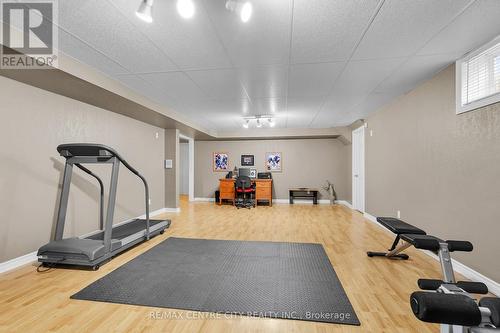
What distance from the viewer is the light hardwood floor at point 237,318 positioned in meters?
1.60

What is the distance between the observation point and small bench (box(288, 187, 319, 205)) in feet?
23.4

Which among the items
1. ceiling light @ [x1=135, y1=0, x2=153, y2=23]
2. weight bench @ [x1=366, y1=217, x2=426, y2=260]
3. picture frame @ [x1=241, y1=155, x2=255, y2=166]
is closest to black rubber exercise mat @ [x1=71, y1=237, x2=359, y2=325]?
weight bench @ [x1=366, y1=217, x2=426, y2=260]

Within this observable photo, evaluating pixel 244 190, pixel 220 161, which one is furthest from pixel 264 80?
pixel 220 161

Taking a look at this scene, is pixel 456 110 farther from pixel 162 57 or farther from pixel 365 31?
pixel 162 57

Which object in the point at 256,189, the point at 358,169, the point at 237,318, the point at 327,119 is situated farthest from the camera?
the point at 256,189

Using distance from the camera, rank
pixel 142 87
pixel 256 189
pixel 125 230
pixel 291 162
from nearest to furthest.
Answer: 1. pixel 142 87
2. pixel 125 230
3. pixel 256 189
4. pixel 291 162

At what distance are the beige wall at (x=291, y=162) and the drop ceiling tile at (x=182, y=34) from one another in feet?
16.9

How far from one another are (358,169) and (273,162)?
2.65 meters

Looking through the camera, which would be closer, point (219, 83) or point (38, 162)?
point (38, 162)

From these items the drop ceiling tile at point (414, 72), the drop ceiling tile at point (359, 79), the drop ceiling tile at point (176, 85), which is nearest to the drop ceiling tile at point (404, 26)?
the drop ceiling tile at point (359, 79)

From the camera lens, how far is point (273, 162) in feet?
24.9

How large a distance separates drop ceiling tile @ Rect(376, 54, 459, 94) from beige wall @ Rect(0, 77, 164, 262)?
4.50m

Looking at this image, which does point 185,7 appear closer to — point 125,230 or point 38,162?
point 38,162

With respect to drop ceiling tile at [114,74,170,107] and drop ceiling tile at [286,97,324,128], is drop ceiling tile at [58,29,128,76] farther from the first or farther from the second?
drop ceiling tile at [286,97,324,128]
